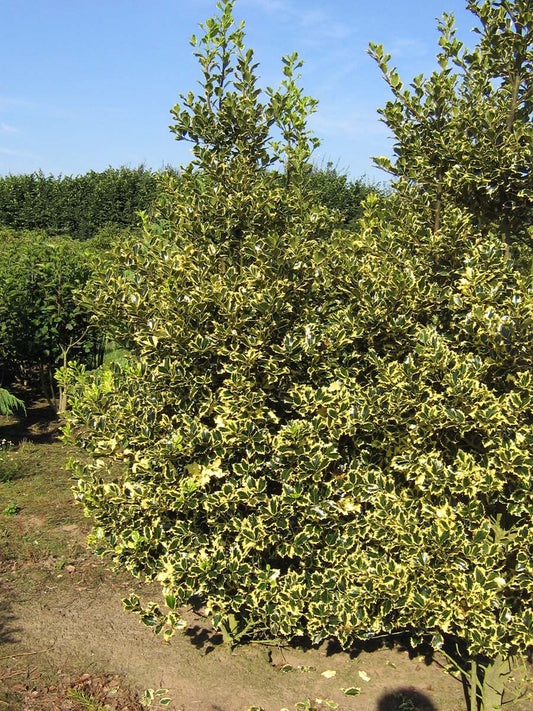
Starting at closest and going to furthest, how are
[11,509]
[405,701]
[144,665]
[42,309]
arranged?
1. [405,701]
2. [144,665]
3. [11,509]
4. [42,309]

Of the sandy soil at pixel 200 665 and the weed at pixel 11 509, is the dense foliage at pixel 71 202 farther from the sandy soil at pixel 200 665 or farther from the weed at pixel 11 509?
the sandy soil at pixel 200 665

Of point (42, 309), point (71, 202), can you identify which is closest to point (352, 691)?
point (42, 309)

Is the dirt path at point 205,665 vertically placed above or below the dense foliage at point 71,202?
below

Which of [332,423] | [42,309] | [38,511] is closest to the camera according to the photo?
[332,423]

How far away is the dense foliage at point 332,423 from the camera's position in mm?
3352

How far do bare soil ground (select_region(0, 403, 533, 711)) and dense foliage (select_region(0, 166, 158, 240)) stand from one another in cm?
2264

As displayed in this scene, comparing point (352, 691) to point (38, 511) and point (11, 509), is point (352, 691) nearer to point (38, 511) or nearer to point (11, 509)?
point (38, 511)

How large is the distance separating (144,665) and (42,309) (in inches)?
221

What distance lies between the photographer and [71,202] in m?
26.4

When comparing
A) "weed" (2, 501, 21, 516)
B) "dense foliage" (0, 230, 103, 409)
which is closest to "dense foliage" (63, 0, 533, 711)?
"weed" (2, 501, 21, 516)

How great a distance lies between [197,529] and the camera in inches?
149

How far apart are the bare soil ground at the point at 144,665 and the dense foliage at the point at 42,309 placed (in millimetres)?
3971

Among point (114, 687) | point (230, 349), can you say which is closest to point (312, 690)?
point (114, 687)

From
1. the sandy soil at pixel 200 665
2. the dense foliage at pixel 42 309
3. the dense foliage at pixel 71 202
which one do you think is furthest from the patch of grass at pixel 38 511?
the dense foliage at pixel 71 202
